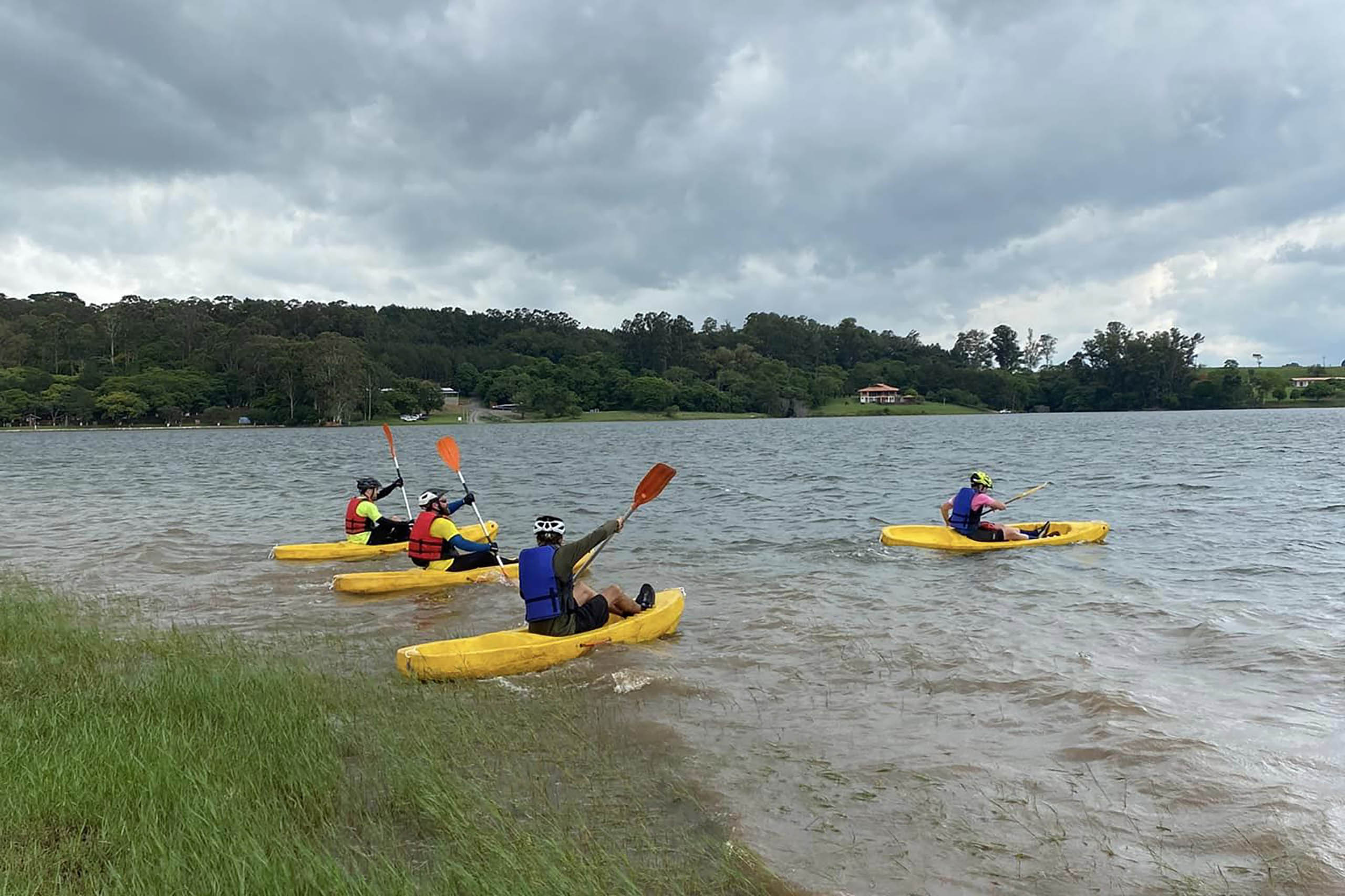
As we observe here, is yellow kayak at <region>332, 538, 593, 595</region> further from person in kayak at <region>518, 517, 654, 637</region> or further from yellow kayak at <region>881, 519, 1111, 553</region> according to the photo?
yellow kayak at <region>881, 519, 1111, 553</region>

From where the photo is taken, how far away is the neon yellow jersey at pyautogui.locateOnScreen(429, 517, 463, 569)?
1221cm

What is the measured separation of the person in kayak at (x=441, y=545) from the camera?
40.1 feet

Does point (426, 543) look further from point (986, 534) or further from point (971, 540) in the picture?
point (986, 534)

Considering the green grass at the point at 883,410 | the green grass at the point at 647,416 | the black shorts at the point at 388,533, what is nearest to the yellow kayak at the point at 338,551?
the black shorts at the point at 388,533

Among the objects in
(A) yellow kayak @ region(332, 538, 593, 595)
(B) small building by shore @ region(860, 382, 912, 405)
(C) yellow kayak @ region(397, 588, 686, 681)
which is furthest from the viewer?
(B) small building by shore @ region(860, 382, 912, 405)

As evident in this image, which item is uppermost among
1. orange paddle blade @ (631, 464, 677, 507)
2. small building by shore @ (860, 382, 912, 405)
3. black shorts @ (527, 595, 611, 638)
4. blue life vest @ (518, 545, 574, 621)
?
small building by shore @ (860, 382, 912, 405)

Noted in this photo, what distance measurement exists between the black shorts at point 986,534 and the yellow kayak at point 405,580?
7146 millimetres

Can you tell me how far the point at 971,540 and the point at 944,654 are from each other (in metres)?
7.03

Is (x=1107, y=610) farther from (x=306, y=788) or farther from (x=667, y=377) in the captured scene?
(x=667, y=377)

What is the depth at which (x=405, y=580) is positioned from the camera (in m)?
11.9

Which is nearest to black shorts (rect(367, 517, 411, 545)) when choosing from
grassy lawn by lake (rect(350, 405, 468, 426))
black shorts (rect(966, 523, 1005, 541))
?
black shorts (rect(966, 523, 1005, 541))

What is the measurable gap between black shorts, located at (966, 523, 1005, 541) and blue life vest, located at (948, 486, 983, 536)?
0.04 metres

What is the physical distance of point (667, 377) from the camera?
14288 centimetres

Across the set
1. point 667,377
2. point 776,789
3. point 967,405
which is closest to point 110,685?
point 776,789
